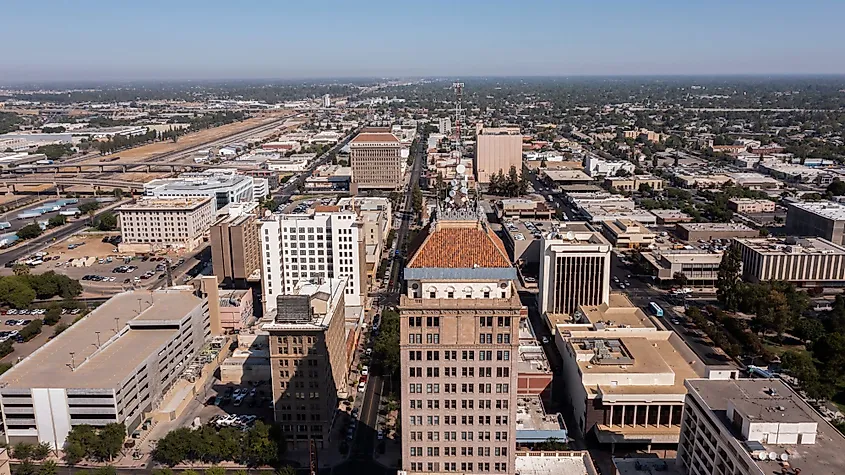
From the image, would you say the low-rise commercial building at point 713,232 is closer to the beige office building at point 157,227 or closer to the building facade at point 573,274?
the building facade at point 573,274

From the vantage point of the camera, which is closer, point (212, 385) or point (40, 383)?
point (40, 383)

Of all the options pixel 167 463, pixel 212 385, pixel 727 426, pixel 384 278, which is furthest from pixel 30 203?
pixel 727 426

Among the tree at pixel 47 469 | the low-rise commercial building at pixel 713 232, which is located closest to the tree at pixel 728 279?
the low-rise commercial building at pixel 713 232

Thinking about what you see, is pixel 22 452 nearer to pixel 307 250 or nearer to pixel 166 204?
pixel 307 250

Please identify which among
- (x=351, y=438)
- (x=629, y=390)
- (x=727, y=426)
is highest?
(x=727, y=426)

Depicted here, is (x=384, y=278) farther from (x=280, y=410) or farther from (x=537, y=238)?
(x=280, y=410)

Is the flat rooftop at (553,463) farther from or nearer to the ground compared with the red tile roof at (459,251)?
nearer to the ground
